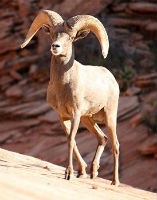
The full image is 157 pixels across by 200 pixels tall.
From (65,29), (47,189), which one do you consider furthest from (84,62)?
(47,189)

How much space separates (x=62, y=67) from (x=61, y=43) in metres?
0.44

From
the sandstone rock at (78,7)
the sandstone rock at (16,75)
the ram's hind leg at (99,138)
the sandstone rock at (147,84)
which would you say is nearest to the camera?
A: the ram's hind leg at (99,138)

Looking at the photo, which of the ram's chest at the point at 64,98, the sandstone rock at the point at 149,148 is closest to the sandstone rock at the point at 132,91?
the sandstone rock at the point at 149,148

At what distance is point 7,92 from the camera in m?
19.5

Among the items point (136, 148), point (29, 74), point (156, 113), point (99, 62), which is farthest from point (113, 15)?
point (136, 148)

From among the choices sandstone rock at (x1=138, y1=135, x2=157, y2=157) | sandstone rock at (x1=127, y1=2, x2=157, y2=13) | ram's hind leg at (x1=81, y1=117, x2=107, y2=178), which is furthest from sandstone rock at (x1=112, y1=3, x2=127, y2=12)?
ram's hind leg at (x1=81, y1=117, x2=107, y2=178)

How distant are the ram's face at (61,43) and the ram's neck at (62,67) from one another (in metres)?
0.13

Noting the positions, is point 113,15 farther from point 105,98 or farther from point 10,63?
point 105,98

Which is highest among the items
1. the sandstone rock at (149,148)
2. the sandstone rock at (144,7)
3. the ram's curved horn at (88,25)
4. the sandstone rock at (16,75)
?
the ram's curved horn at (88,25)

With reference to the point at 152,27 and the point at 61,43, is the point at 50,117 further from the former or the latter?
the point at 61,43

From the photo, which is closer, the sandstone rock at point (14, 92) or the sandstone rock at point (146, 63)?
the sandstone rock at point (14, 92)

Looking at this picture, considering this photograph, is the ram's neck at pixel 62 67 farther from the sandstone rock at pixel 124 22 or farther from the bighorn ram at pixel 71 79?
the sandstone rock at pixel 124 22

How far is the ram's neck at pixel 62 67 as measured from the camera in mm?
8281

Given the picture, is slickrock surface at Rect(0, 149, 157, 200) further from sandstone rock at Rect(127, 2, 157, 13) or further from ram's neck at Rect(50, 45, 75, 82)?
sandstone rock at Rect(127, 2, 157, 13)
